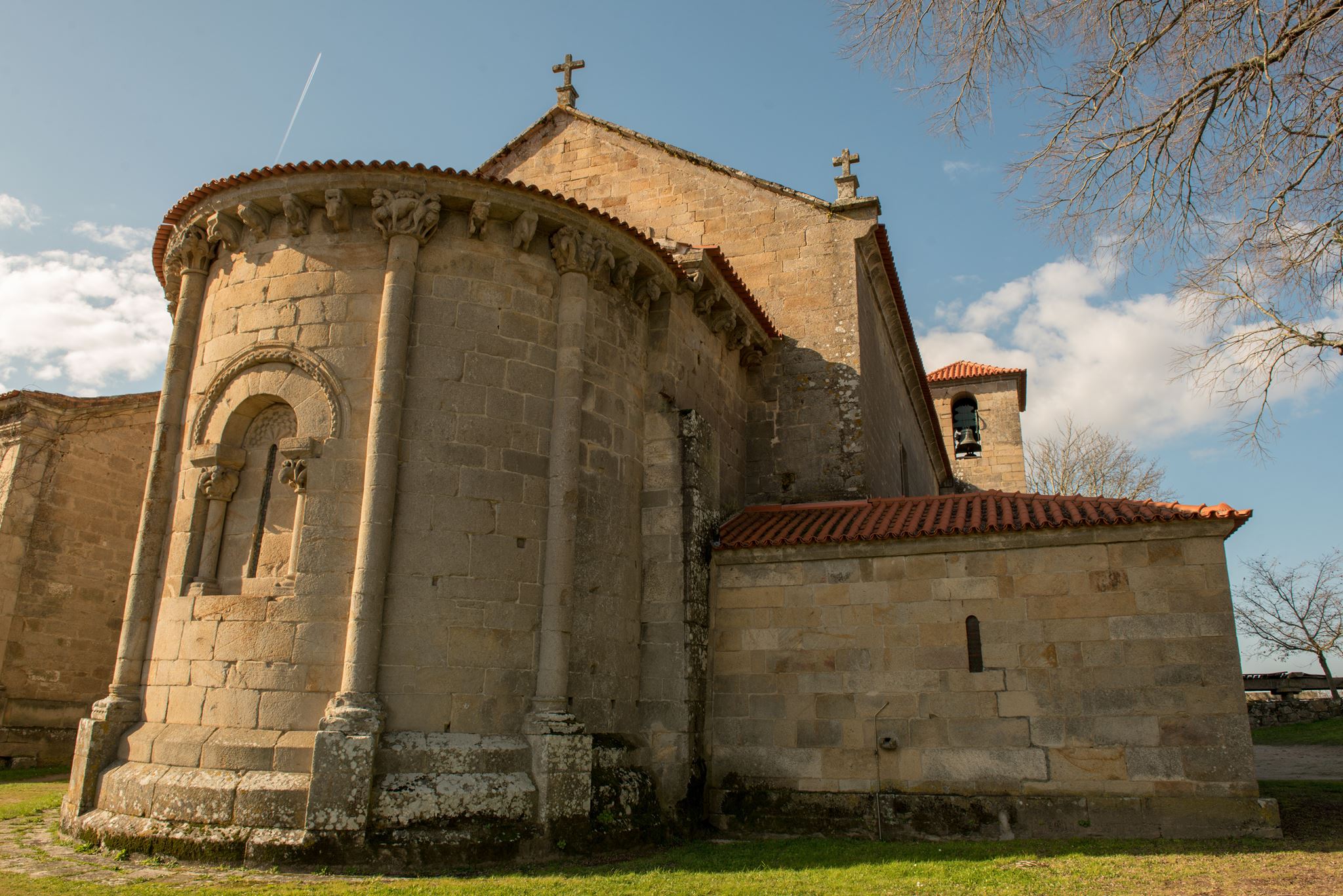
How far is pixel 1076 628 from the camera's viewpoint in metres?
8.88

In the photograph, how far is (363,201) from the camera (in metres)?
8.73

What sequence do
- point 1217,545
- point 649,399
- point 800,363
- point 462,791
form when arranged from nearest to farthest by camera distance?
point 462,791, point 1217,545, point 649,399, point 800,363

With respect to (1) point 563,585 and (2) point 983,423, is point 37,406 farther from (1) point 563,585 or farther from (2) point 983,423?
(2) point 983,423

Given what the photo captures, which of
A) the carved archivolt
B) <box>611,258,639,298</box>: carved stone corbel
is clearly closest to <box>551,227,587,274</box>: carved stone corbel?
<box>611,258,639,298</box>: carved stone corbel

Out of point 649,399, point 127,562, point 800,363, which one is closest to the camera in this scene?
point 649,399

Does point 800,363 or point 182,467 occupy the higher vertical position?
point 800,363

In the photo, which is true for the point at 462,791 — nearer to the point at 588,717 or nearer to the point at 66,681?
the point at 588,717

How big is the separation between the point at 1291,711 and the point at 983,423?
544 inches

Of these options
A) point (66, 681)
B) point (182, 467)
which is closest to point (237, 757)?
point (182, 467)

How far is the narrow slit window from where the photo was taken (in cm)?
830

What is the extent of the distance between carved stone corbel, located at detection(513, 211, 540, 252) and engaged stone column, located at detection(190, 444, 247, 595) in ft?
11.0

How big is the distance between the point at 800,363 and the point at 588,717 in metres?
6.94

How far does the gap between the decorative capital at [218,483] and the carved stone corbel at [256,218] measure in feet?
7.73

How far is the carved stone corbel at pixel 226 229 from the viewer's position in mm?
9070
